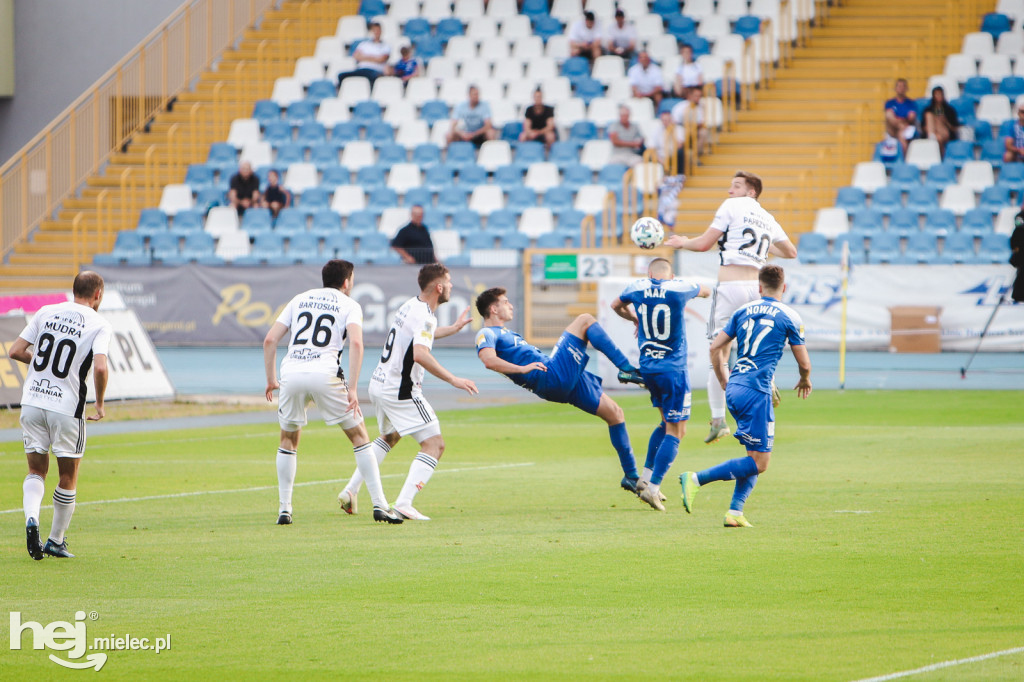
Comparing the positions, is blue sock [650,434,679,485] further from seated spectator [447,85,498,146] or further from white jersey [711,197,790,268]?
seated spectator [447,85,498,146]

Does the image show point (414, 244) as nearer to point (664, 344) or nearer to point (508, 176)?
point (508, 176)

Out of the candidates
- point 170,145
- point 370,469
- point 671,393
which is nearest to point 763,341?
point 671,393

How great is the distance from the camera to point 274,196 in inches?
1255

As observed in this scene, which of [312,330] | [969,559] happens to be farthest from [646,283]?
[969,559]

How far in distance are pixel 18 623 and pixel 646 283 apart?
5.92 metres

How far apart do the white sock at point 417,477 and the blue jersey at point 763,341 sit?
7.46 feet

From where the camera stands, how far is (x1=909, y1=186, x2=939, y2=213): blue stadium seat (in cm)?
2900

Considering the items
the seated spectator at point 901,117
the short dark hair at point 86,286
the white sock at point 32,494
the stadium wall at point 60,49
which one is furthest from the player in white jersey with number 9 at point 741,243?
the stadium wall at point 60,49

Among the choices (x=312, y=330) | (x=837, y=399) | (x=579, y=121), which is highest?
(x=579, y=121)

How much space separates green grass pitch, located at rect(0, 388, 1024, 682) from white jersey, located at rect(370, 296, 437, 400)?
1.00m

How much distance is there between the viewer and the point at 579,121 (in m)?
31.9

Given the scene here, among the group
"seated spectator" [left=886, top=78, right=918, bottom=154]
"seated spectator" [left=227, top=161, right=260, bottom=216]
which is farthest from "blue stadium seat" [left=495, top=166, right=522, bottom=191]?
"seated spectator" [left=886, top=78, right=918, bottom=154]

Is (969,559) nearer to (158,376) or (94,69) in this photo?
(158,376)

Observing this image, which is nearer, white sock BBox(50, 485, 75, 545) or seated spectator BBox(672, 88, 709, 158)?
white sock BBox(50, 485, 75, 545)
